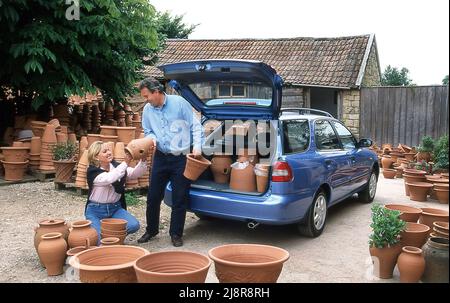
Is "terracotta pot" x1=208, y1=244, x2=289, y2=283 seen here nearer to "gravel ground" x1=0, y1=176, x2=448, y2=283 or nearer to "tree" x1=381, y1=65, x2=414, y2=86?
"gravel ground" x1=0, y1=176, x2=448, y2=283

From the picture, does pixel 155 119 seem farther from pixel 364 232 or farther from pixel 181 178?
pixel 364 232

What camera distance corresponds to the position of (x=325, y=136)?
6.29 m

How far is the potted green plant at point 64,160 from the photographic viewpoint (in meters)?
7.79

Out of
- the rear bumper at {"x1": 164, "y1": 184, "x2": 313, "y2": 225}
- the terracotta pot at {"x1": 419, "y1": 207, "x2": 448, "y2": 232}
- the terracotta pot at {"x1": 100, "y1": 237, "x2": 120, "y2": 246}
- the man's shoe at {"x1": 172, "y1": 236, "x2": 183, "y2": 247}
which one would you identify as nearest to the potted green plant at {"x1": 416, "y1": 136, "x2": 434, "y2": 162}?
the terracotta pot at {"x1": 419, "y1": 207, "x2": 448, "y2": 232}

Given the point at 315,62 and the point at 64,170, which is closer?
the point at 64,170

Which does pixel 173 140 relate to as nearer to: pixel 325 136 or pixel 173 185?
pixel 173 185

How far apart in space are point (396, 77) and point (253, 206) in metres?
26.6

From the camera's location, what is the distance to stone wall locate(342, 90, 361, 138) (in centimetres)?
Result: 1536

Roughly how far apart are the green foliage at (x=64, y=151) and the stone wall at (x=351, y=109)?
1011cm

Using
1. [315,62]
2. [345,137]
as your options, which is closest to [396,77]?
[315,62]

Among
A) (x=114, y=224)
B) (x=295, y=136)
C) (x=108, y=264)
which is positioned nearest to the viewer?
(x=108, y=264)

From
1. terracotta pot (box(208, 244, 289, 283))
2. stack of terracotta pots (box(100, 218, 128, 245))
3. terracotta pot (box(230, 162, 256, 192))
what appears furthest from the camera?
terracotta pot (box(230, 162, 256, 192))

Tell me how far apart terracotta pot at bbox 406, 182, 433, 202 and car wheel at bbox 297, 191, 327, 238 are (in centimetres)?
309
